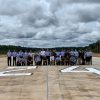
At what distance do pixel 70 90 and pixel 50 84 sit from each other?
2113mm

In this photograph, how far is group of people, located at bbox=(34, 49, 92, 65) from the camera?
35281 mm

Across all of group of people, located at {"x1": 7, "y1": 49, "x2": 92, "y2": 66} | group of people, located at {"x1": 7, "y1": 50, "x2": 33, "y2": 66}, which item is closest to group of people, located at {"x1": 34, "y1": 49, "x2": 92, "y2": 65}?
group of people, located at {"x1": 7, "y1": 49, "x2": 92, "y2": 66}

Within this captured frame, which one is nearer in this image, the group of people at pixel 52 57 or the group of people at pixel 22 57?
the group of people at pixel 52 57

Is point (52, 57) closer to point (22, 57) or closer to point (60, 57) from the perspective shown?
point (60, 57)

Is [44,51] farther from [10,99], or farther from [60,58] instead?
[10,99]

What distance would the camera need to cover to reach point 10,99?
13328 mm

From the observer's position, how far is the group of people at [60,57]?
35281 millimetres

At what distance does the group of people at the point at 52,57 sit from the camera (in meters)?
35.3

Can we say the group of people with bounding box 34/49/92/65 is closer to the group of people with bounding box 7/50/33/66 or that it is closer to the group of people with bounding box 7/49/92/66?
the group of people with bounding box 7/49/92/66

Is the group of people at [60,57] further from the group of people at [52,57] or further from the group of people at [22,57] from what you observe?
the group of people at [22,57]

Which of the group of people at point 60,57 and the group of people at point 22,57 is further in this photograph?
the group of people at point 22,57

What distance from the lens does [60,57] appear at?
35.5 meters

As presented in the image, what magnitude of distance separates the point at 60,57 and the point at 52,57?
0.82 meters

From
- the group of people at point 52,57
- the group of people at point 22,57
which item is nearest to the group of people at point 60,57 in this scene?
the group of people at point 52,57
